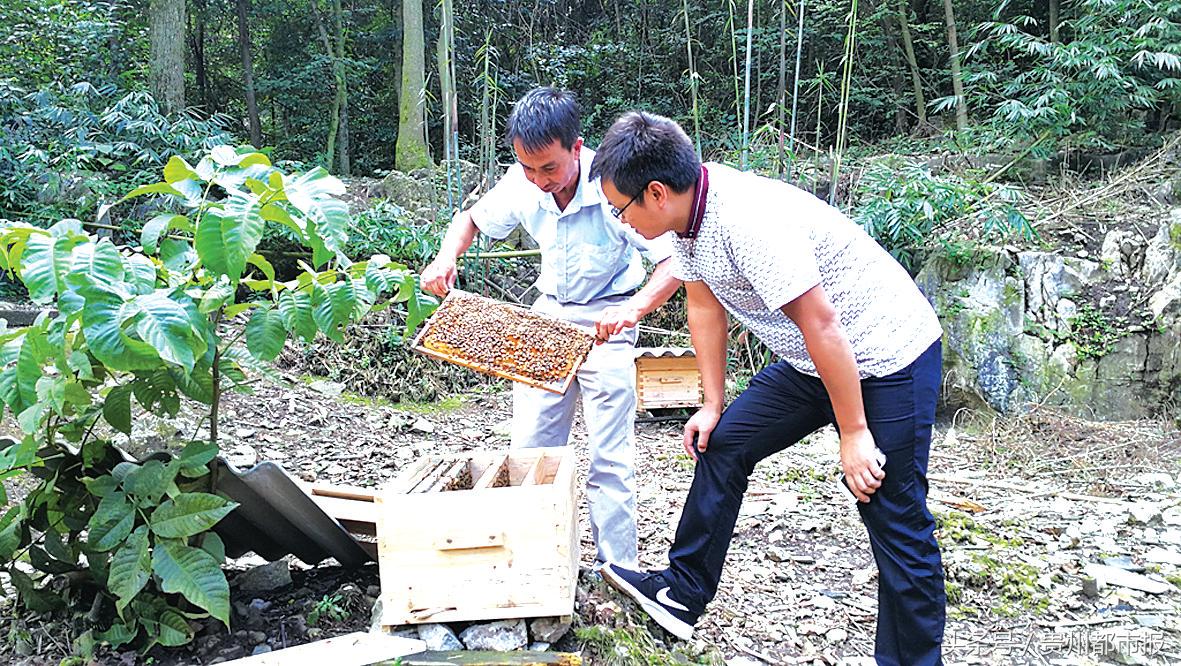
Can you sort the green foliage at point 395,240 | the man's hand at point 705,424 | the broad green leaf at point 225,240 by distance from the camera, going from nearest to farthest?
the broad green leaf at point 225,240 → the man's hand at point 705,424 → the green foliage at point 395,240

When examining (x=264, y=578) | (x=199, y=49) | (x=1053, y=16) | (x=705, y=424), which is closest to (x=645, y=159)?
(x=705, y=424)

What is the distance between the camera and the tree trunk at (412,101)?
11453 mm

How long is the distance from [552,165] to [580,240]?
0.32 metres

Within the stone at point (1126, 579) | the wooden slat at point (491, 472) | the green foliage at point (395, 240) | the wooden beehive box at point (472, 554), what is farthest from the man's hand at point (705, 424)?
the green foliage at point (395, 240)

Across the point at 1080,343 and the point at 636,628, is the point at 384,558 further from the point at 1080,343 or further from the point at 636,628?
the point at 1080,343

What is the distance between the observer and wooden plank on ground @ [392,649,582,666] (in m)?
2.21

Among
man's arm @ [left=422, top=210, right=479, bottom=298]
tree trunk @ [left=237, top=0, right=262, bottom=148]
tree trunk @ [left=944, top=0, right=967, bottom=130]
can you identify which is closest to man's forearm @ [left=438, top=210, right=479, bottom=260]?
man's arm @ [left=422, top=210, right=479, bottom=298]

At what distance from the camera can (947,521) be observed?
4.20 metres

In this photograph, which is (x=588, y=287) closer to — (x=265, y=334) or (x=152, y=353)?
(x=265, y=334)

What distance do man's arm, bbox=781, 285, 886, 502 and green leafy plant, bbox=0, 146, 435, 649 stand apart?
3.42 feet

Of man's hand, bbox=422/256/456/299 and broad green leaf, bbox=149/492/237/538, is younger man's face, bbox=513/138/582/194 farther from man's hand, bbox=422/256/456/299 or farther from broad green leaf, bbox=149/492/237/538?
broad green leaf, bbox=149/492/237/538

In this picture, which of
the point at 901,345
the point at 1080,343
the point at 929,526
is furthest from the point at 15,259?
the point at 1080,343

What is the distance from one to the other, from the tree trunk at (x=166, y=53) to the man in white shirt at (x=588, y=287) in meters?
7.97

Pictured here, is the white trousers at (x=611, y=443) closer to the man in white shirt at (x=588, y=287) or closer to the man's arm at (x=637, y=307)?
the man in white shirt at (x=588, y=287)
